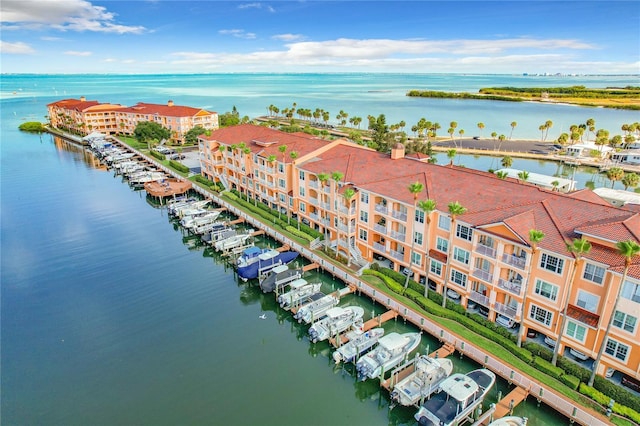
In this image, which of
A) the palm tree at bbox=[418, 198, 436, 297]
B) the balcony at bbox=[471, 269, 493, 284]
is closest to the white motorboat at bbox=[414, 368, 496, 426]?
the balcony at bbox=[471, 269, 493, 284]

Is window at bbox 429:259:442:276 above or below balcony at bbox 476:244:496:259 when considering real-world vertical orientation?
below

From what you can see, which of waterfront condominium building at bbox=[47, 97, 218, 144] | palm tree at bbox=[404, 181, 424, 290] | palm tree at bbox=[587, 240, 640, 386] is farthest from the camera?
waterfront condominium building at bbox=[47, 97, 218, 144]

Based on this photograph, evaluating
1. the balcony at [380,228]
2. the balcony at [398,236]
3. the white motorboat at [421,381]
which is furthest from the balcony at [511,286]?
the balcony at [380,228]

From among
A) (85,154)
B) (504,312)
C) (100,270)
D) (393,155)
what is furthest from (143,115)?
(504,312)

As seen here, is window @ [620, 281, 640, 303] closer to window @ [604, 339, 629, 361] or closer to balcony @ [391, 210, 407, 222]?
window @ [604, 339, 629, 361]

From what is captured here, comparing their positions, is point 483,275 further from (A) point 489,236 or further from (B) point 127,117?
(B) point 127,117

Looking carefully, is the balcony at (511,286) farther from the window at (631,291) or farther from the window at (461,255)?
the window at (631,291)


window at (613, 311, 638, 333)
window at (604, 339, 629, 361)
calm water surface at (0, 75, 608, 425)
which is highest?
window at (613, 311, 638, 333)

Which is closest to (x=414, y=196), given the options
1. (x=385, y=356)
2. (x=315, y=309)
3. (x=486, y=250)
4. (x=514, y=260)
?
(x=486, y=250)
